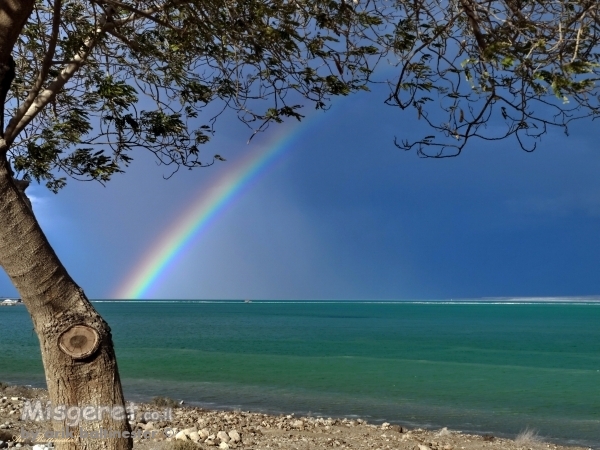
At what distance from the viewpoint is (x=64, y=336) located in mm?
3381

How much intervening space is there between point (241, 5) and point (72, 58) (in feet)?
5.55

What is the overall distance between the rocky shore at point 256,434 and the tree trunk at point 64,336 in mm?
4613

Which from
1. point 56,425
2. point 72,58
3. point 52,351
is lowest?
point 56,425

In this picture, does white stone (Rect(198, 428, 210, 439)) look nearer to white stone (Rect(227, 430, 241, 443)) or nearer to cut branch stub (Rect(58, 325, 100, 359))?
white stone (Rect(227, 430, 241, 443))

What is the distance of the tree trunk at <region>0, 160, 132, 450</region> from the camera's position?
3.39 m

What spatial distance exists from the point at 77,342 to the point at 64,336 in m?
0.08

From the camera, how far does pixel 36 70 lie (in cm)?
663

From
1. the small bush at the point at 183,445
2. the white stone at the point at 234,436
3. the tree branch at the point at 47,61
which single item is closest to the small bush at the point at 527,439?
the white stone at the point at 234,436

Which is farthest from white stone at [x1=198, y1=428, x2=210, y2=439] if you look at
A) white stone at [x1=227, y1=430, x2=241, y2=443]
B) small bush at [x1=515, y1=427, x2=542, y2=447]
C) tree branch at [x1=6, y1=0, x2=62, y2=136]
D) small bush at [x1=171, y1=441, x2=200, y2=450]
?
tree branch at [x1=6, y1=0, x2=62, y2=136]

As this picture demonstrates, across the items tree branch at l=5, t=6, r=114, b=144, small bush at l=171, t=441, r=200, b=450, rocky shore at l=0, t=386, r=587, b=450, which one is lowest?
rocky shore at l=0, t=386, r=587, b=450

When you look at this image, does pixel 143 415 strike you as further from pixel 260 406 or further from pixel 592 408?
pixel 592 408

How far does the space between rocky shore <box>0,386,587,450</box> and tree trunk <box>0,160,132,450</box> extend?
4613 mm

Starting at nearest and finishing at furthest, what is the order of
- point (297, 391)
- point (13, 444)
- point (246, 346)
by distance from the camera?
point (13, 444), point (297, 391), point (246, 346)

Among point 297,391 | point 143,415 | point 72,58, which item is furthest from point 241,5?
point 297,391
